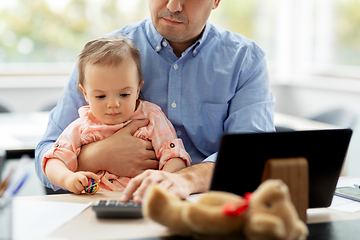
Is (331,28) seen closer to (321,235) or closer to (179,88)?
(179,88)

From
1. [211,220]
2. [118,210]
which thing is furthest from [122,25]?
[211,220]

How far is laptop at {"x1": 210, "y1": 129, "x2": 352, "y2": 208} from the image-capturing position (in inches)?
33.3

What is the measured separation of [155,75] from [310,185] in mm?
821

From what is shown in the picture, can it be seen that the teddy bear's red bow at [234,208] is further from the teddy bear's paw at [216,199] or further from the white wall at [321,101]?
the white wall at [321,101]

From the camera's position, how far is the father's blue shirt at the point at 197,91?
5.18 feet

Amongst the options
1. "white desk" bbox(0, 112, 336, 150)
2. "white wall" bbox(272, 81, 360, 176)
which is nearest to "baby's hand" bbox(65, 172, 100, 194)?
"white desk" bbox(0, 112, 336, 150)

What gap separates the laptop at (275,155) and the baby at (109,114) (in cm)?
50

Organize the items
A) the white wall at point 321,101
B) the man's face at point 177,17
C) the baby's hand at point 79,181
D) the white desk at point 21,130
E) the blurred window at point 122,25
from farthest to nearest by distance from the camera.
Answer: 1. the blurred window at point 122,25
2. the white wall at point 321,101
3. the white desk at point 21,130
4. the man's face at point 177,17
5. the baby's hand at point 79,181

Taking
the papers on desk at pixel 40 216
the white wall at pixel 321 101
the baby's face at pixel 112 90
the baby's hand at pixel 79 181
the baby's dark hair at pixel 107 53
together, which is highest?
the baby's dark hair at pixel 107 53

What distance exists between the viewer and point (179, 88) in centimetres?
159

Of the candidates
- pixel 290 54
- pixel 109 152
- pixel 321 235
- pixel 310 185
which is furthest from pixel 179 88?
pixel 290 54

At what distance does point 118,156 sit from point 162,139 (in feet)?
0.56

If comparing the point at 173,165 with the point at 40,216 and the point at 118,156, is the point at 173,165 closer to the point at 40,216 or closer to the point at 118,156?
the point at 118,156

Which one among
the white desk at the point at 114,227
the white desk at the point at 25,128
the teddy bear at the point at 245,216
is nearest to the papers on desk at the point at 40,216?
the white desk at the point at 114,227
